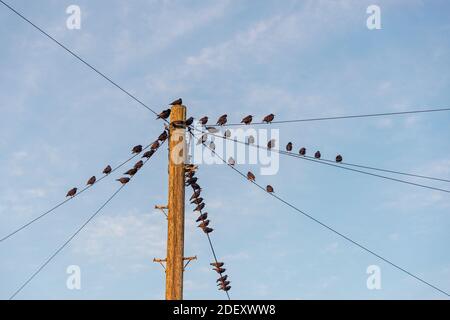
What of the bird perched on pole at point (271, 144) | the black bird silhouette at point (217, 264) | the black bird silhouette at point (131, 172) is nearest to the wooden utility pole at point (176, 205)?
the black bird silhouette at point (131, 172)

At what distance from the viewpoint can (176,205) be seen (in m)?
14.1

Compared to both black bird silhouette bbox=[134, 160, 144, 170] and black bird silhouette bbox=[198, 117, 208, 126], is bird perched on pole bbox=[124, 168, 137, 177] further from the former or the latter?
black bird silhouette bbox=[198, 117, 208, 126]

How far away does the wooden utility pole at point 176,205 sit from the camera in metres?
13.6

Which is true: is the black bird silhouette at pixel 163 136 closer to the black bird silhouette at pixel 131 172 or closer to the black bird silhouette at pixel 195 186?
the black bird silhouette at pixel 195 186

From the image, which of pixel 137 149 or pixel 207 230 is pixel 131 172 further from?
pixel 207 230

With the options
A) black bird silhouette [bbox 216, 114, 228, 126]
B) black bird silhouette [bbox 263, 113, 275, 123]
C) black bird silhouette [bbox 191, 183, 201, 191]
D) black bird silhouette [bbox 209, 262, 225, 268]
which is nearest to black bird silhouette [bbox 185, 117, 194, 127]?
black bird silhouette [bbox 191, 183, 201, 191]

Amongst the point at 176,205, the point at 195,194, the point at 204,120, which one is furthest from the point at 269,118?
the point at 176,205

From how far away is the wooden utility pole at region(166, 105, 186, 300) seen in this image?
44.6 feet
